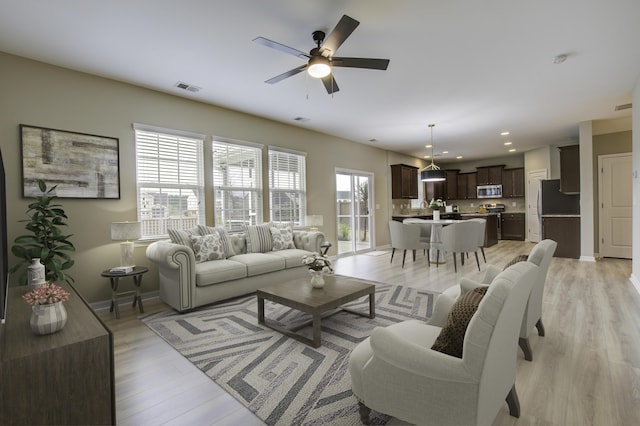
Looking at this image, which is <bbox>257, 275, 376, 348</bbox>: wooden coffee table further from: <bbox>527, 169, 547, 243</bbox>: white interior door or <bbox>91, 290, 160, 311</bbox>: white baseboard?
<bbox>527, 169, 547, 243</bbox>: white interior door

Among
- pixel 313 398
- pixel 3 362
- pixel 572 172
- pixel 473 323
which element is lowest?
pixel 313 398

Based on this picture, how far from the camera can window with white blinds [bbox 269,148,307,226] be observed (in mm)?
5727

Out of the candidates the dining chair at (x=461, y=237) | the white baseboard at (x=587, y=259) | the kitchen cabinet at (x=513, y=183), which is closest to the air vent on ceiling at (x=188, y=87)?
the dining chair at (x=461, y=237)

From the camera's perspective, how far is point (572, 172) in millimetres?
6684

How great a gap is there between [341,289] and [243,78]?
9.39 feet

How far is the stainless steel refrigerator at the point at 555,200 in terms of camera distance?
7.16 meters

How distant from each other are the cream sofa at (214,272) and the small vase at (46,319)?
1.82 m

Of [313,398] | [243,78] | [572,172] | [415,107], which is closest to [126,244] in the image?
[243,78]

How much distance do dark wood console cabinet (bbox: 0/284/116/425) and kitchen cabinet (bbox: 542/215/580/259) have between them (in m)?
8.06

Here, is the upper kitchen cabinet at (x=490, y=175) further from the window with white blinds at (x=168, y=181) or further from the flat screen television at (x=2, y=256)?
the flat screen television at (x=2, y=256)

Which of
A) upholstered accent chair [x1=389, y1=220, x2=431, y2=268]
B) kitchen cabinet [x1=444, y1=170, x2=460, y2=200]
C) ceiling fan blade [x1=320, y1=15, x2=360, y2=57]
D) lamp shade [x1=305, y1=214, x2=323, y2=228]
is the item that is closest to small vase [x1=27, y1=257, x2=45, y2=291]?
ceiling fan blade [x1=320, y1=15, x2=360, y2=57]

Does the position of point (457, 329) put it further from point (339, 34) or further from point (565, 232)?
point (565, 232)

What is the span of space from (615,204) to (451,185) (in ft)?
16.4

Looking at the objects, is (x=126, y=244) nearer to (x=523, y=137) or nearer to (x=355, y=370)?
(x=355, y=370)
